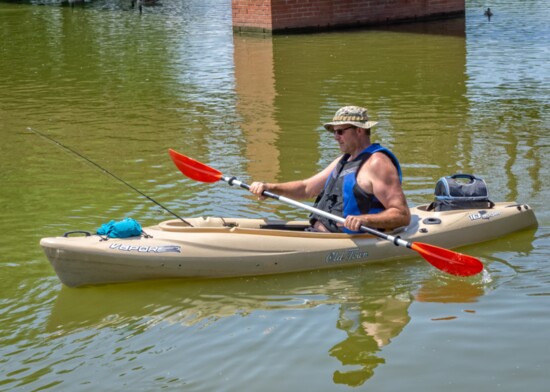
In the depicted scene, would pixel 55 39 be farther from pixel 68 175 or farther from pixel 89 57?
pixel 68 175

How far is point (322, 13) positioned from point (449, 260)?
53.0ft

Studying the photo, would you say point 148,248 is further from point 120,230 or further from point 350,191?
point 350,191

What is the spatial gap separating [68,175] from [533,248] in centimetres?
511

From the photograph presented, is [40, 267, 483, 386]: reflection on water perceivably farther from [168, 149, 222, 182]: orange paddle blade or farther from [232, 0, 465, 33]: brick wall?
[232, 0, 465, 33]: brick wall

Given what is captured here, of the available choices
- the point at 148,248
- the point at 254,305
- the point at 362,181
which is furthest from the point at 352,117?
the point at 148,248

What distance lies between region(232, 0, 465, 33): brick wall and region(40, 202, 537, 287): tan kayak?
14.3 meters

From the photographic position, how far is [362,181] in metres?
7.88

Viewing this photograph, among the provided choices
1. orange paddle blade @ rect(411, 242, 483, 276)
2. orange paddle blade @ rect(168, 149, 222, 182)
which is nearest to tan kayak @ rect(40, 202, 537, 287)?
orange paddle blade @ rect(411, 242, 483, 276)

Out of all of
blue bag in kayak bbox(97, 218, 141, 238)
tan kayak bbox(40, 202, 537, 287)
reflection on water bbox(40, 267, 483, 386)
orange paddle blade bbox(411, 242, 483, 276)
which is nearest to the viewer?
reflection on water bbox(40, 267, 483, 386)

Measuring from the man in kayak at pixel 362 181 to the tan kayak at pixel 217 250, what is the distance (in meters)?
0.25

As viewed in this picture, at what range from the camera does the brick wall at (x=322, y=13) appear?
22.5 meters

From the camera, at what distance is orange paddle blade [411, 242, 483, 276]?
24.8ft

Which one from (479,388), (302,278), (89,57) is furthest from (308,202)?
(89,57)

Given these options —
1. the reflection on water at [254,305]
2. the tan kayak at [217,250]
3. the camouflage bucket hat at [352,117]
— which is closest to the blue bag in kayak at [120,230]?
the tan kayak at [217,250]
